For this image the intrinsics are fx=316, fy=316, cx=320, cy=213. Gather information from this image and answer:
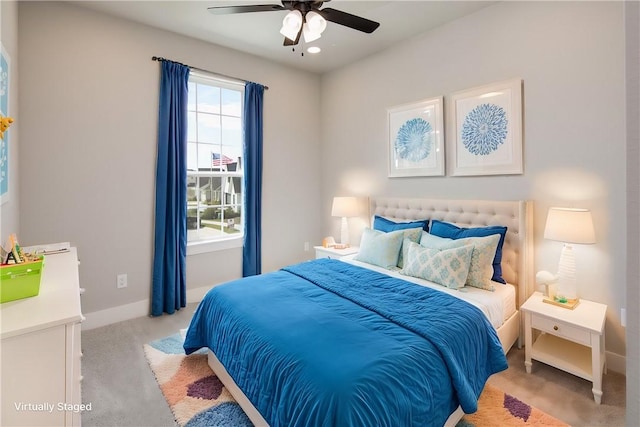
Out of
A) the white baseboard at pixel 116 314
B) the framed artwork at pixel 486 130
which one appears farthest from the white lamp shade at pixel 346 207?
the white baseboard at pixel 116 314

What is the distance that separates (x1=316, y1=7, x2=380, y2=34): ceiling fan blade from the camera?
208cm

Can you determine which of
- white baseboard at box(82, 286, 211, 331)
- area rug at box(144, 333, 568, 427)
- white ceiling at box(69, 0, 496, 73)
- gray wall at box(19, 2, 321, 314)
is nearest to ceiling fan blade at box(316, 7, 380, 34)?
white ceiling at box(69, 0, 496, 73)

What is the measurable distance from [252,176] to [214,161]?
475 mm

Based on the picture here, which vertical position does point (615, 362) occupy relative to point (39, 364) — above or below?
below

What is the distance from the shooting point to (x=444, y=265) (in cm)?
243

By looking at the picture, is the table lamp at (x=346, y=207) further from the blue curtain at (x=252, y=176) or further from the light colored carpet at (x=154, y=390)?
the light colored carpet at (x=154, y=390)

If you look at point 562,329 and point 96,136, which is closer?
point 562,329

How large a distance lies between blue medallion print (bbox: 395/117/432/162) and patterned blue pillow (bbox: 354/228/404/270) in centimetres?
95

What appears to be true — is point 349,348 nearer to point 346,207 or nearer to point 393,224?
point 393,224

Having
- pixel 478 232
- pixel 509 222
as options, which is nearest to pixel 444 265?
pixel 478 232

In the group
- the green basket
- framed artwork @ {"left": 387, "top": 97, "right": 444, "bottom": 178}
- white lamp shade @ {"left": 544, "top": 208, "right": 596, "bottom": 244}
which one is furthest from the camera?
framed artwork @ {"left": 387, "top": 97, "right": 444, "bottom": 178}

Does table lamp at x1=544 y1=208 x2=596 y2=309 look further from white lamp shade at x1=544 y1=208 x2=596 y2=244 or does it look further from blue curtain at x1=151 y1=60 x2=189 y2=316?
blue curtain at x1=151 y1=60 x2=189 y2=316

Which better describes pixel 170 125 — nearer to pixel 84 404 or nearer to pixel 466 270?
pixel 84 404

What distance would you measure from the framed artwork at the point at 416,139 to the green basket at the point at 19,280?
10.3 ft
